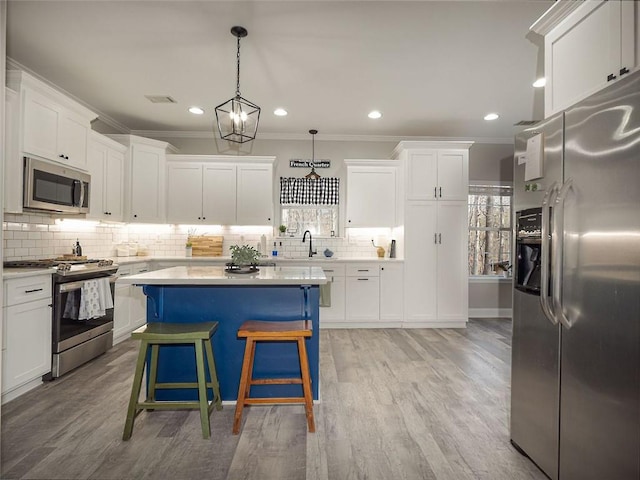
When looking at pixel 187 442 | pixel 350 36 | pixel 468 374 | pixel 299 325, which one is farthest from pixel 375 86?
pixel 187 442

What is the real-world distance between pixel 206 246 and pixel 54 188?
7.24 feet

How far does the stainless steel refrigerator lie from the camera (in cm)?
133

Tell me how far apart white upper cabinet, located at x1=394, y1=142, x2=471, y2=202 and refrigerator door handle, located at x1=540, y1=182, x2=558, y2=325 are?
3.17 metres

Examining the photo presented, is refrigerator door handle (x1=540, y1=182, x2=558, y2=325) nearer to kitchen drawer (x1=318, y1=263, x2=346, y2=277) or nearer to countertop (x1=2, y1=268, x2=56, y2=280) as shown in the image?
kitchen drawer (x1=318, y1=263, x2=346, y2=277)

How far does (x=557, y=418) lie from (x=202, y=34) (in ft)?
11.3

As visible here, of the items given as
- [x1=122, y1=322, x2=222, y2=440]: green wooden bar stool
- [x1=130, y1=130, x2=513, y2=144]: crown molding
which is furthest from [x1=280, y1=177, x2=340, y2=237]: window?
[x1=122, y1=322, x2=222, y2=440]: green wooden bar stool

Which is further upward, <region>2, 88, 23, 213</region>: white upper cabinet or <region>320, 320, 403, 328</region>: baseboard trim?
<region>2, 88, 23, 213</region>: white upper cabinet

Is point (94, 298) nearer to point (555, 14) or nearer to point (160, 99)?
point (160, 99)

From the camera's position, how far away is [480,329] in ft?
15.7

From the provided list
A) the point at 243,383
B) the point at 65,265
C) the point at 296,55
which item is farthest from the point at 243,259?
the point at 296,55

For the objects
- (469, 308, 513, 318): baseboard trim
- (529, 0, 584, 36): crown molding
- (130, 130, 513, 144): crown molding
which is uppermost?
(130, 130, 513, 144): crown molding

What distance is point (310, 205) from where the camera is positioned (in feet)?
18.0

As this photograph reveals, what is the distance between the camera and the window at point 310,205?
5.44 m

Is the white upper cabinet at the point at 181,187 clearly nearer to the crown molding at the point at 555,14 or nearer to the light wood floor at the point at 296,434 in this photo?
the light wood floor at the point at 296,434
